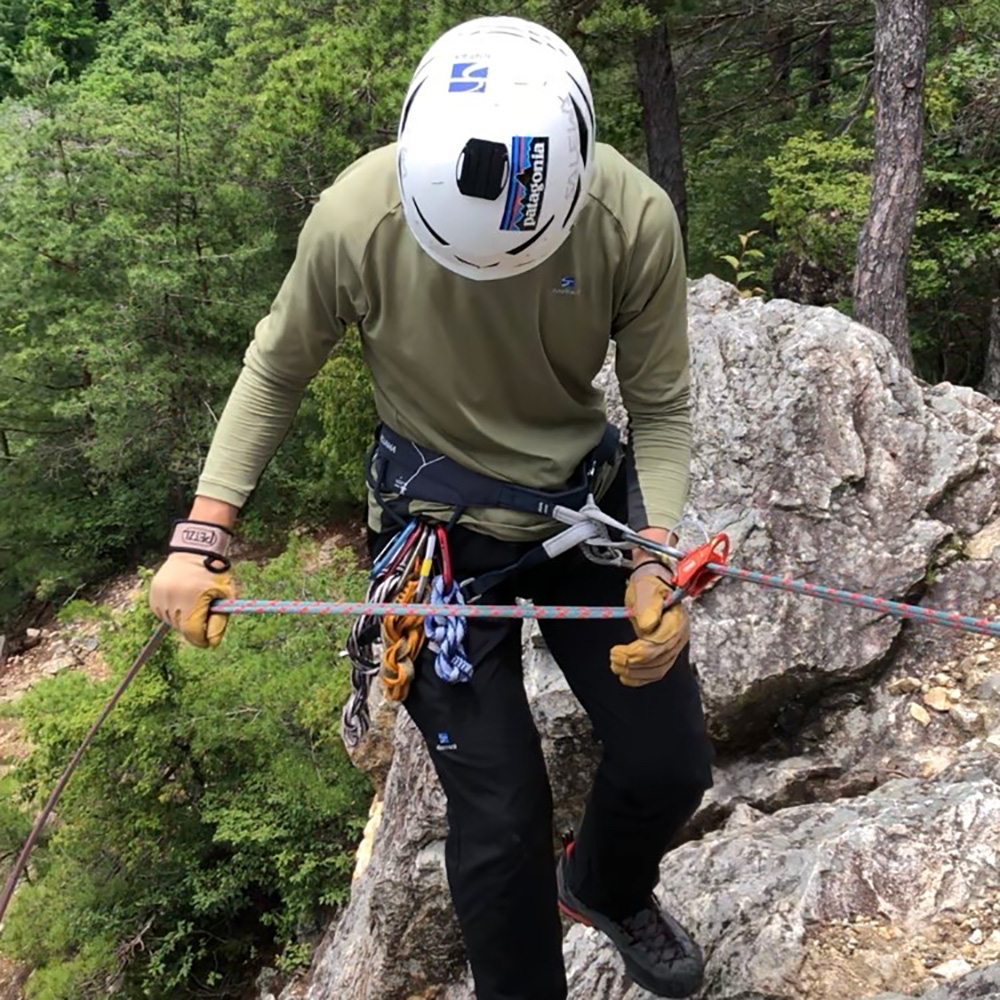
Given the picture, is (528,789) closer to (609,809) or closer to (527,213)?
(609,809)

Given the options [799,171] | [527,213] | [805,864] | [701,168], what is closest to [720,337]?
[805,864]

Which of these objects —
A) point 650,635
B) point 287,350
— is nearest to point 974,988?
point 650,635

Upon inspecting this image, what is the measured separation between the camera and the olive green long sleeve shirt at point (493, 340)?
6.02 feet

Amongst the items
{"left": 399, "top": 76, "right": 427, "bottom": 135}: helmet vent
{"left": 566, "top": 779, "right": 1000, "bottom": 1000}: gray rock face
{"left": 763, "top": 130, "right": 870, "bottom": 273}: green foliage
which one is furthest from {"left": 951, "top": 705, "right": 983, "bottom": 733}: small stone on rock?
{"left": 763, "top": 130, "right": 870, "bottom": 273}: green foliage

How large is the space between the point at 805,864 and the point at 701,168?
407 inches

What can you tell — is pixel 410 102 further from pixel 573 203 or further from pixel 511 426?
A: pixel 511 426

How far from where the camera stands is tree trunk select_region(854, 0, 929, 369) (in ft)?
20.0

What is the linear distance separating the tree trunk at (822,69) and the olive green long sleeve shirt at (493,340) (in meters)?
10.8

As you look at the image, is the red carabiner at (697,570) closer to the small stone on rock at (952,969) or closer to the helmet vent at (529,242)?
the helmet vent at (529,242)

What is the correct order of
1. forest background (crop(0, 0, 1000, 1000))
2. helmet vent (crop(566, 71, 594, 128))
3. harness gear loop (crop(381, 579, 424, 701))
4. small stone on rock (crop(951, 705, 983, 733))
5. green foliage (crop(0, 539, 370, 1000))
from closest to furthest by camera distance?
helmet vent (crop(566, 71, 594, 128)) → harness gear loop (crop(381, 579, 424, 701)) → small stone on rock (crop(951, 705, 983, 733)) → green foliage (crop(0, 539, 370, 1000)) → forest background (crop(0, 0, 1000, 1000))

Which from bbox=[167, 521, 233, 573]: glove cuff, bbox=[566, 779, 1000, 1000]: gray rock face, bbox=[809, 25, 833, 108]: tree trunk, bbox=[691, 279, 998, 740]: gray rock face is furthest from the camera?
bbox=[809, 25, 833, 108]: tree trunk

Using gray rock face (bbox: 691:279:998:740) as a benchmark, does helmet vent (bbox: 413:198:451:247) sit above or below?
A: above

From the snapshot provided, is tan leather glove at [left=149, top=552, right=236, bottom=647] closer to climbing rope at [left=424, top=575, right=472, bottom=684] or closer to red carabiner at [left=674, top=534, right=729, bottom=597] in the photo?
climbing rope at [left=424, top=575, right=472, bottom=684]

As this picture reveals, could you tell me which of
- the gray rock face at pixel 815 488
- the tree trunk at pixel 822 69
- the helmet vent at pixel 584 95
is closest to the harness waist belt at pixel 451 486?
the helmet vent at pixel 584 95
